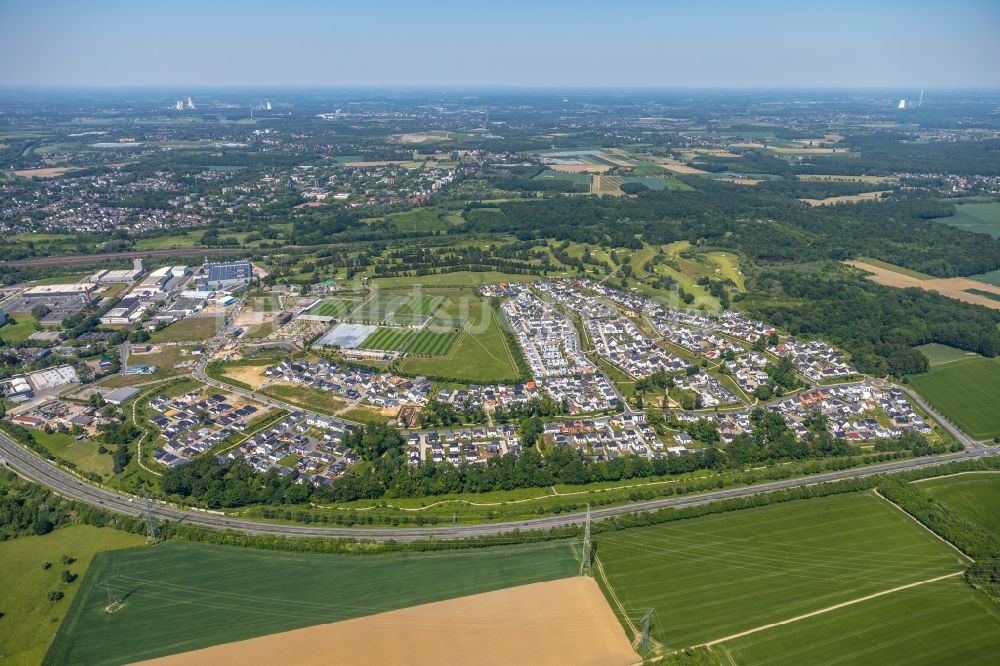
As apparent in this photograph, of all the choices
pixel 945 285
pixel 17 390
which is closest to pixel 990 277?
pixel 945 285

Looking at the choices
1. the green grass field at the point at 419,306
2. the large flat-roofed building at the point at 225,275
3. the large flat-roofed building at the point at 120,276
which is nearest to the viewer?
the green grass field at the point at 419,306

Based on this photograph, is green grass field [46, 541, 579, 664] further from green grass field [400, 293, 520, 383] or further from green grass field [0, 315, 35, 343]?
green grass field [0, 315, 35, 343]

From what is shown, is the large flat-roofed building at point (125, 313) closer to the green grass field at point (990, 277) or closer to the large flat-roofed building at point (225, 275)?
the large flat-roofed building at point (225, 275)

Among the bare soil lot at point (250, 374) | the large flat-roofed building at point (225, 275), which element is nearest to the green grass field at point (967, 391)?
the bare soil lot at point (250, 374)

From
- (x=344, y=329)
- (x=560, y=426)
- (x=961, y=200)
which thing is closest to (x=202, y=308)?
(x=344, y=329)

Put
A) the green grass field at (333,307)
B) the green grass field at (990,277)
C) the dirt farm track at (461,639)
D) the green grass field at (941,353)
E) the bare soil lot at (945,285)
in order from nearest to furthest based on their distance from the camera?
the dirt farm track at (461,639)
the green grass field at (941,353)
the green grass field at (333,307)
the bare soil lot at (945,285)
the green grass field at (990,277)

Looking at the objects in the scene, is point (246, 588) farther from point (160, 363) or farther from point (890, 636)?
point (160, 363)
